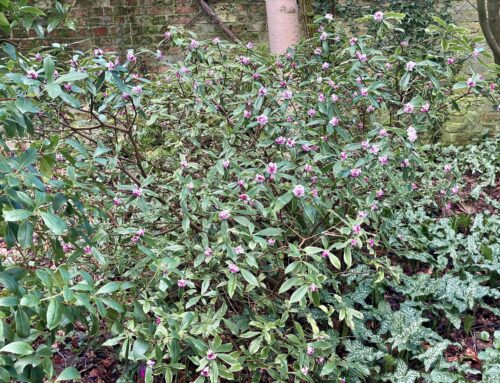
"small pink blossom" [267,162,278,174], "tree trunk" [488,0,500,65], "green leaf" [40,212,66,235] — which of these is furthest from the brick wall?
"green leaf" [40,212,66,235]

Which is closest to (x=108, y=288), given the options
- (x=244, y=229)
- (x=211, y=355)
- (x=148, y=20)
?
(x=211, y=355)

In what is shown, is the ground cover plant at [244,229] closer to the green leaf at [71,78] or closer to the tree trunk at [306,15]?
the green leaf at [71,78]

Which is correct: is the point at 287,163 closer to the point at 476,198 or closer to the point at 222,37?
the point at 476,198

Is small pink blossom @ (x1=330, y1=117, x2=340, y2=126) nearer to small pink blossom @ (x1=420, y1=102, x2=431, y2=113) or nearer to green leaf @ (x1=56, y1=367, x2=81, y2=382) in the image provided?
small pink blossom @ (x1=420, y1=102, x2=431, y2=113)

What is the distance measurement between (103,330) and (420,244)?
1625 mm

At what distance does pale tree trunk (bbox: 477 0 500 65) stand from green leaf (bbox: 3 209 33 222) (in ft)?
8.53

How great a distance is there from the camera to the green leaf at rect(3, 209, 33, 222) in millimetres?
1014

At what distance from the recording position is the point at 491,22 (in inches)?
106

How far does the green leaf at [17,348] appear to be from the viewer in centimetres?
105

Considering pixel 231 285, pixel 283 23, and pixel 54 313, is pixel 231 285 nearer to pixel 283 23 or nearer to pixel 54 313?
pixel 54 313

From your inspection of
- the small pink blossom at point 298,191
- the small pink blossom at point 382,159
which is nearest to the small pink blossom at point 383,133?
the small pink blossom at point 382,159

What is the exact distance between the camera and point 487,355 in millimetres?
1784

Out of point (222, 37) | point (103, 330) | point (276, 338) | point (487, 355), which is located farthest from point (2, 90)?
point (222, 37)

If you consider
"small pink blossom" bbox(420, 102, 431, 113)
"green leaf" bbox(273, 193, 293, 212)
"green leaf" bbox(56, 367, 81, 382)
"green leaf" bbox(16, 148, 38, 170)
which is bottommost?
"green leaf" bbox(56, 367, 81, 382)
